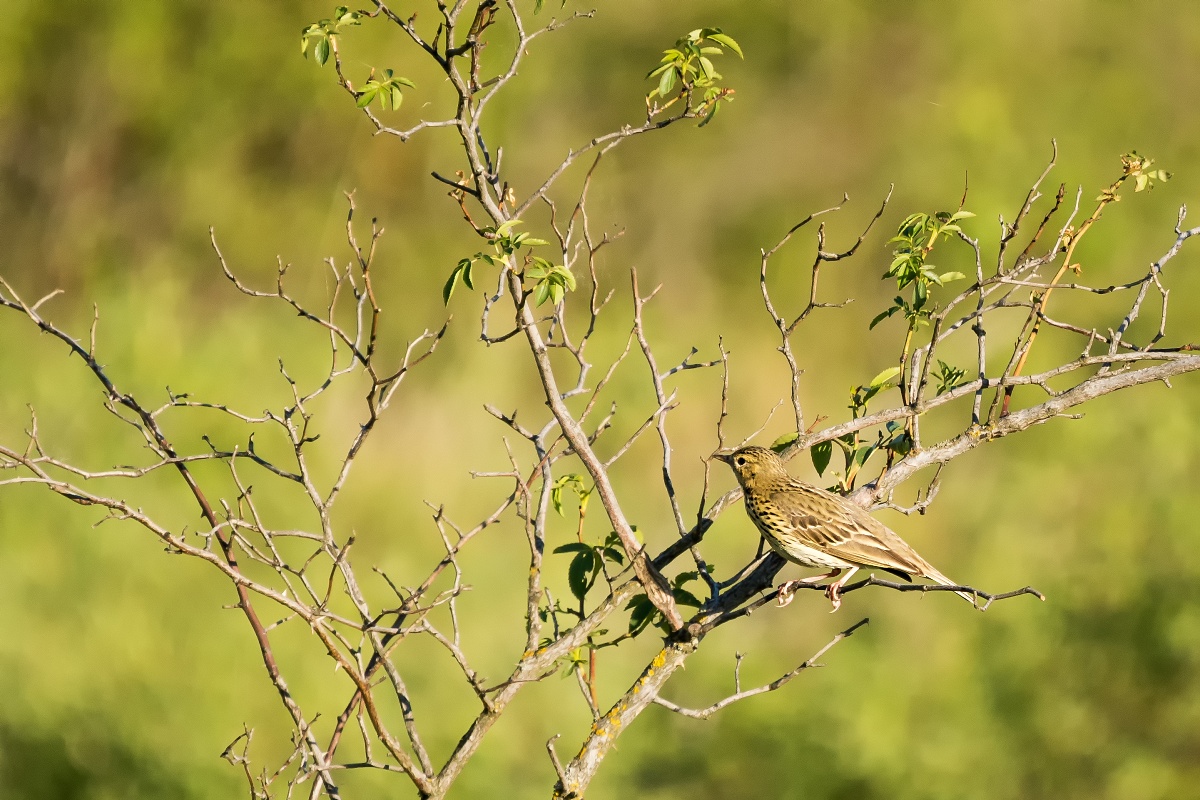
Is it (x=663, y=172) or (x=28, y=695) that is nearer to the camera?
(x=28, y=695)

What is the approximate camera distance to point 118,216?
39.5ft

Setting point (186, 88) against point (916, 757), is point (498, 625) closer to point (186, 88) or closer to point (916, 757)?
point (916, 757)

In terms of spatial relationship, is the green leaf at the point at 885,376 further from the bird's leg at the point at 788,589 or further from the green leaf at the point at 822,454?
the bird's leg at the point at 788,589

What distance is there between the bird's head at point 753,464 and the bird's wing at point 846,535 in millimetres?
509

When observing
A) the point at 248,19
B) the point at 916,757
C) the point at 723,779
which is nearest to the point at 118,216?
the point at 248,19

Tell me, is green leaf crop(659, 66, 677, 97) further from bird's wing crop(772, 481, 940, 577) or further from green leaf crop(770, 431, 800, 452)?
bird's wing crop(772, 481, 940, 577)

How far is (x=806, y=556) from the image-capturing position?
14.3ft

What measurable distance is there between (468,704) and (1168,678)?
451 cm

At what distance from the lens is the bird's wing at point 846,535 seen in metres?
4.54

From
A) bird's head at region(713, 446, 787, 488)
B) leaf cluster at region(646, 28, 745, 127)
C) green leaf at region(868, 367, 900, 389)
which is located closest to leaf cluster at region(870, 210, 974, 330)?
green leaf at region(868, 367, 900, 389)

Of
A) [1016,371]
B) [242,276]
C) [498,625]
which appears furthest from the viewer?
[242,276]

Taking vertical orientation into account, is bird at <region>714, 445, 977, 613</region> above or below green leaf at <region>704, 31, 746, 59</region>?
below

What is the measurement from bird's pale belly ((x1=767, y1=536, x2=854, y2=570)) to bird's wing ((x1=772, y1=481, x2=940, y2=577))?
0.02 m

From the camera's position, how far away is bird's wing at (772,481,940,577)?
4.54m
